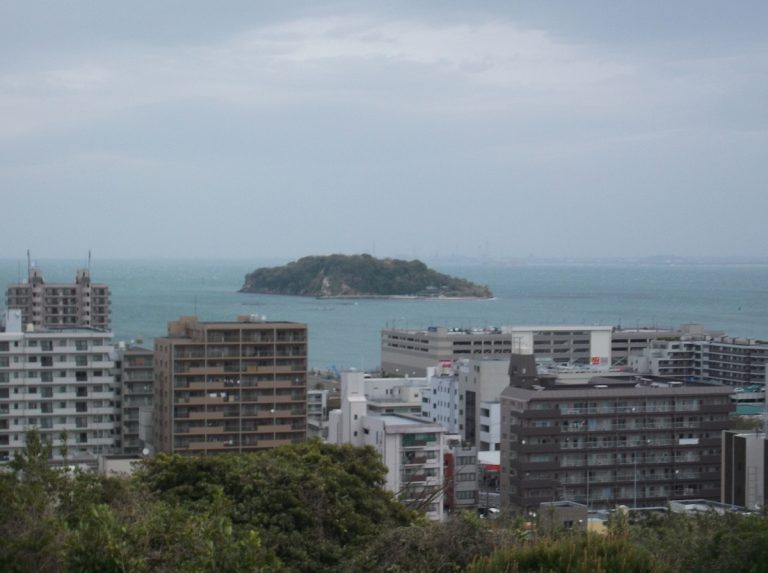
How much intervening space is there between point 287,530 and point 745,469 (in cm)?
884

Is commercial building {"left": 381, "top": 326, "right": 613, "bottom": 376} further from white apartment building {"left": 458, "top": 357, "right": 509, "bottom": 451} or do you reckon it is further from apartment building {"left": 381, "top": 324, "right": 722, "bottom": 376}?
white apartment building {"left": 458, "top": 357, "right": 509, "bottom": 451}

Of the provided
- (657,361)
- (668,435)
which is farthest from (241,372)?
(657,361)

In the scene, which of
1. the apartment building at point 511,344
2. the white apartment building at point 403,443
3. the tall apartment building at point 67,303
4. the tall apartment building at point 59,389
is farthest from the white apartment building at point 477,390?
the tall apartment building at point 67,303

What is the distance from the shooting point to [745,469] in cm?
1555

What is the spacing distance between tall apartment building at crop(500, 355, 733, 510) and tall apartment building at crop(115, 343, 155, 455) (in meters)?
4.85

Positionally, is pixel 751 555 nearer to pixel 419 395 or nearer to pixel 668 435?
pixel 668 435

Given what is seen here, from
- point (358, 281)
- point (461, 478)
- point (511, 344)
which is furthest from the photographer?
point (358, 281)

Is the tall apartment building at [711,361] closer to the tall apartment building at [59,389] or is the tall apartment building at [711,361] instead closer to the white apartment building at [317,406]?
the white apartment building at [317,406]

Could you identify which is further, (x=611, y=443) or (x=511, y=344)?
(x=511, y=344)

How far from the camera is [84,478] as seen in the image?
7.46 meters

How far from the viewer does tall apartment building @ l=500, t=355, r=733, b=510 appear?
16.7 metres

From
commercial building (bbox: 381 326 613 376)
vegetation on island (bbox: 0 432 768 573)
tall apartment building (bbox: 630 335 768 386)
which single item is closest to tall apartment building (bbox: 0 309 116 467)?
vegetation on island (bbox: 0 432 768 573)

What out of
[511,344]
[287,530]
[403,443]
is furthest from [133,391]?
[511,344]

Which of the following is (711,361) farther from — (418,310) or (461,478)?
(418,310)
